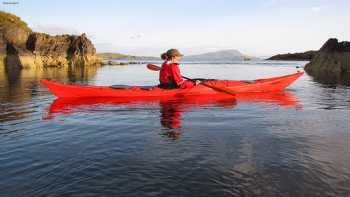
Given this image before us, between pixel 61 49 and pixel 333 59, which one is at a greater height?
pixel 61 49

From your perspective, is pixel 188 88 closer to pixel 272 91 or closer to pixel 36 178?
pixel 272 91

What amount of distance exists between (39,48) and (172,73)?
184 feet

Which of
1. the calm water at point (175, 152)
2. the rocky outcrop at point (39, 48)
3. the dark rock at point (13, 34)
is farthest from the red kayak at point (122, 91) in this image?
the dark rock at point (13, 34)

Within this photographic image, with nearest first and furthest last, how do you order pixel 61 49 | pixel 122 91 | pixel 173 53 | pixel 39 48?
pixel 173 53 < pixel 122 91 < pixel 39 48 < pixel 61 49

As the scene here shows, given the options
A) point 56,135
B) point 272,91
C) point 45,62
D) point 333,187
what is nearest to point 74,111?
point 56,135

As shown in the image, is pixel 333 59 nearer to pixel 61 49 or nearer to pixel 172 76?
pixel 172 76

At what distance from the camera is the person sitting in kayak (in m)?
15.2

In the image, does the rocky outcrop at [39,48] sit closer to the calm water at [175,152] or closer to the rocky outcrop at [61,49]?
the rocky outcrop at [61,49]

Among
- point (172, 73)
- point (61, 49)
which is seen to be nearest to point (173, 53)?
point (172, 73)

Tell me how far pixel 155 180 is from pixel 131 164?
100cm

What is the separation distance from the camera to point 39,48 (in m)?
65.2

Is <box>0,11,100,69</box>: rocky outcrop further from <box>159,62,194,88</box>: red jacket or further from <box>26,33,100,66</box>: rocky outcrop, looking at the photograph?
<box>159,62,194,88</box>: red jacket

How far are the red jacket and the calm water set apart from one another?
109 inches

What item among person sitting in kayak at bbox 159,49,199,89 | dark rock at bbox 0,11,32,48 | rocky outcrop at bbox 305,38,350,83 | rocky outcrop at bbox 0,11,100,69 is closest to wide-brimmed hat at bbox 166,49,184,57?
person sitting in kayak at bbox 159,49,199,89
